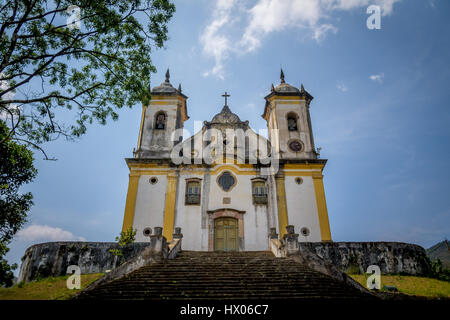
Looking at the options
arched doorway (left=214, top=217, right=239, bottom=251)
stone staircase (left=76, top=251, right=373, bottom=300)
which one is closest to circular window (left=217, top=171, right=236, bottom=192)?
arched doorway (left=214, top=217, right=239, bottom=251)

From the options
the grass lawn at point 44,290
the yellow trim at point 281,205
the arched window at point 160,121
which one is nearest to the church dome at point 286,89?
the yellow trim at point 281,205

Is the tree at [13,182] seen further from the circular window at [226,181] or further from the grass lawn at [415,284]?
the grass lawn at [415,284]

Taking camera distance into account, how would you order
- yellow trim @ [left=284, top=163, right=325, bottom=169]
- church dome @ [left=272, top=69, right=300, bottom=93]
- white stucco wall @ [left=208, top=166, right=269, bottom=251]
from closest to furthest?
white stucco wall @ [left=208, top=166, right=269, bottom=251], yellow trim @ [left=284, top=163, right=325, bottom=169], church dome @ [left=272, top=69, right=300, bottom=93]

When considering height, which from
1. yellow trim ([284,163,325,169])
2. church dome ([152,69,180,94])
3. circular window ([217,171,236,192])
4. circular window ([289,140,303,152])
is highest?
church dome ([152,69,180,94])

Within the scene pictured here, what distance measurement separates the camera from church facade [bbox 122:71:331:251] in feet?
43.1

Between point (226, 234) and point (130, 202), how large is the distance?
15.3ft

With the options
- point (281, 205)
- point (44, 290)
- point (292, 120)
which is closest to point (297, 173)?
point (281, 205)

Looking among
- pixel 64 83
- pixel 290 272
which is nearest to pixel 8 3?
pixel 64 83

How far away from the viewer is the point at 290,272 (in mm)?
7613

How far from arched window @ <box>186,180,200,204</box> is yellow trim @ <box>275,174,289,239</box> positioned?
12.4ft

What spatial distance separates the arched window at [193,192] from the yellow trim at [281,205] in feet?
12.4

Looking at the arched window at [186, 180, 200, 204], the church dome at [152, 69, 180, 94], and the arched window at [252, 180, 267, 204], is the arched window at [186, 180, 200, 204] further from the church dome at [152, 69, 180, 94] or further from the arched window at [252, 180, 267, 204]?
the church dome at [152, 69, 180, 94]

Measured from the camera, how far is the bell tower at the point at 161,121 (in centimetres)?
1527
